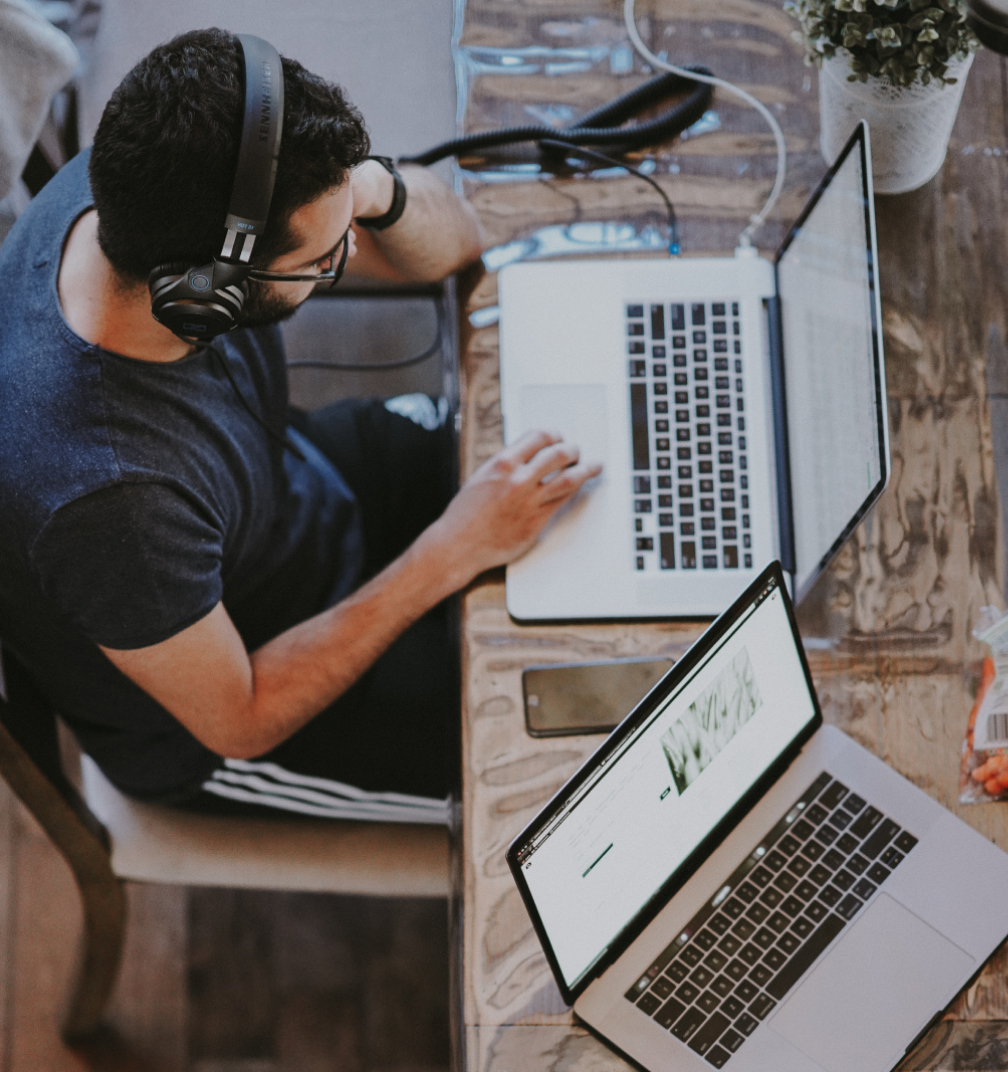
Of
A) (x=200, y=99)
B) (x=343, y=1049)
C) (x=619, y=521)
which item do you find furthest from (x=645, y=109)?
(x=343, y=1049)

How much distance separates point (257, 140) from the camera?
81cm

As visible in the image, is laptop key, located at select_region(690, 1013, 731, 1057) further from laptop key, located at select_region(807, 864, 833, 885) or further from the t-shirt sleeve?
the t-shirt sleeve

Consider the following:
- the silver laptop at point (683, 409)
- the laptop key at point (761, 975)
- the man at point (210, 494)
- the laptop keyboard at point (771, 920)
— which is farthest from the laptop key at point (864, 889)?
the man at point (210, 494)

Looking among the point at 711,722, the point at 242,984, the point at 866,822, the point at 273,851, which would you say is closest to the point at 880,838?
the point at 866,822

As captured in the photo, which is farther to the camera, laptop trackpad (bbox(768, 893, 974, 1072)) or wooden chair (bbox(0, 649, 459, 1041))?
wooden chair (bbox(0, 649, 459, 1041))

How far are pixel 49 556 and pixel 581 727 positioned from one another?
1.61ft

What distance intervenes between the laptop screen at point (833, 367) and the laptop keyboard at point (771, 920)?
0.22 meters

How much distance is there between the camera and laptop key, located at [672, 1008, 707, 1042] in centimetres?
92

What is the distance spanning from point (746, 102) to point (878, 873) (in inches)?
32.3

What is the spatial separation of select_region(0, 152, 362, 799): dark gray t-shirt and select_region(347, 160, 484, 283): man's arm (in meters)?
0.17

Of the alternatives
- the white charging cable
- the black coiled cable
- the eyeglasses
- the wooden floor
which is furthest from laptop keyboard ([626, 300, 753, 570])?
the wooden floor

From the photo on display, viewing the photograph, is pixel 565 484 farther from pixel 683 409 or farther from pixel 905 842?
pixel 905 842

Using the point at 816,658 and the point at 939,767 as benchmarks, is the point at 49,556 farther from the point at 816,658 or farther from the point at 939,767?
the point at 939,767

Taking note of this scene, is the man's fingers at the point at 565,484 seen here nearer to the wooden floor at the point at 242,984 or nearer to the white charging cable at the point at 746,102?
the white charging cable at the point at 746,102
